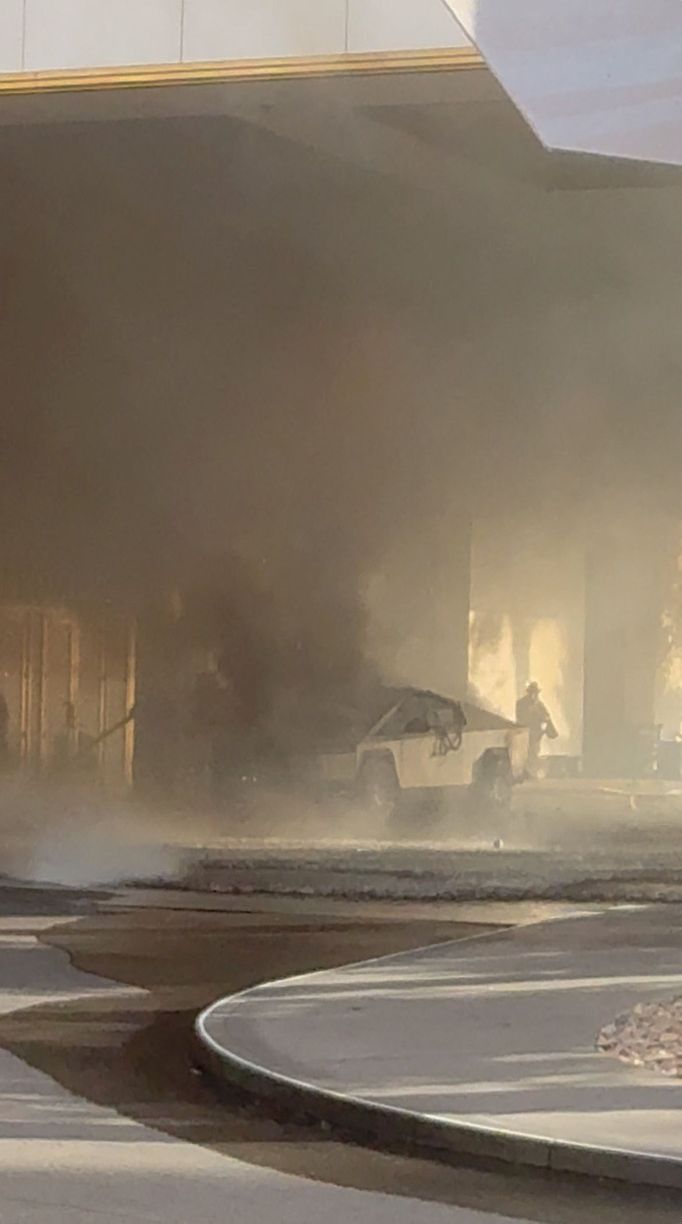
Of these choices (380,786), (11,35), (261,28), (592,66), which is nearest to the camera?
(592,66)

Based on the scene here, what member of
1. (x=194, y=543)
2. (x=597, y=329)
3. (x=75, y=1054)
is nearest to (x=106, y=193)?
(x=194, y=543)

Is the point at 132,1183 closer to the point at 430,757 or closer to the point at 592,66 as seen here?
the point at 592,66

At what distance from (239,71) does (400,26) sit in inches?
36.3

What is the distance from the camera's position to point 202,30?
8.62m

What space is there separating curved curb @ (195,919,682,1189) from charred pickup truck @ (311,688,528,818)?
5.75 m

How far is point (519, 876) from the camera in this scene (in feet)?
33.3

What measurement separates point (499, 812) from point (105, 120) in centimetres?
518

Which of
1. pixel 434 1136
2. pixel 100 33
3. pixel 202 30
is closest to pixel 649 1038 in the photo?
pixel 434 1136

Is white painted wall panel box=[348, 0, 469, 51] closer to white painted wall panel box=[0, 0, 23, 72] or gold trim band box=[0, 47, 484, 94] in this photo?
gold trim band box=[0, 47, 484, 94]

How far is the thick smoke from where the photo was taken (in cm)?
1070

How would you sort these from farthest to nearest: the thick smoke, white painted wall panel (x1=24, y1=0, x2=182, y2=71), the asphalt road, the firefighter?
the thick smoke → the firefighter → white painted wall panel (x1=24, y1=0, x2=182, y2=71) → the asphalt road

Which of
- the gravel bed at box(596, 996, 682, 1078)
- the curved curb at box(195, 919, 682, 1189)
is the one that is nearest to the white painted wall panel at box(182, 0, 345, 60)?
the gravel bed at box(596, 996, 682, 1078)

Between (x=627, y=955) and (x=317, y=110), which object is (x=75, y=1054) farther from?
(x=317, y=110)

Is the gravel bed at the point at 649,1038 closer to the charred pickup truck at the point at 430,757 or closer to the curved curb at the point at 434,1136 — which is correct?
the curved curb at the point at 434,1136
